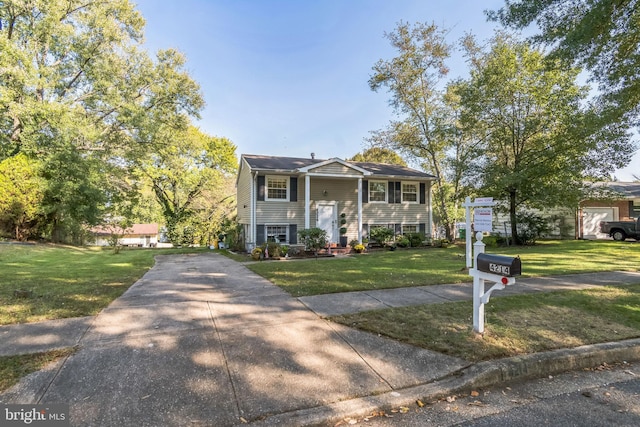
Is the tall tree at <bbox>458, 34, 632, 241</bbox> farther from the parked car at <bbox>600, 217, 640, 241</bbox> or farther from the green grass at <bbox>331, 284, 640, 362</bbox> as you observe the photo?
the green grass at <bbox>331, 284, 640, 362</bbox>

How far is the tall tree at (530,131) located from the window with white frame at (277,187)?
421 inches

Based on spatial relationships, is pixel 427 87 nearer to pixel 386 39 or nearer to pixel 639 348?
pixel 386 39

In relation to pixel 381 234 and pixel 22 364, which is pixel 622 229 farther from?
pixel 22 364

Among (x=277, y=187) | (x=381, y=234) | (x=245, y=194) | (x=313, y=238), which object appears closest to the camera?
(x=313, y=238)

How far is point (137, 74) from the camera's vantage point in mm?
19578

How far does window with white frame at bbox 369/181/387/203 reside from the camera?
1683 cm

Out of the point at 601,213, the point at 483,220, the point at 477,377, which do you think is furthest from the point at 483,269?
the point at 601,213

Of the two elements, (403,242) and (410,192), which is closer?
(403,242)

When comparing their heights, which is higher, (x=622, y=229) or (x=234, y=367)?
(x=622, y=229)

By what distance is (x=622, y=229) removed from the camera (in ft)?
56.3

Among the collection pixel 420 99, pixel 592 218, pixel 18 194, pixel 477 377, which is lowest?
pixel 477 377

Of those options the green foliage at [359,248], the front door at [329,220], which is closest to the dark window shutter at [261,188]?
the front door at [329,220]

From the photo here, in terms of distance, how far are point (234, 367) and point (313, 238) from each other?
34.6ft

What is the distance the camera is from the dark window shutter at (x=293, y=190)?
49.6 feet
